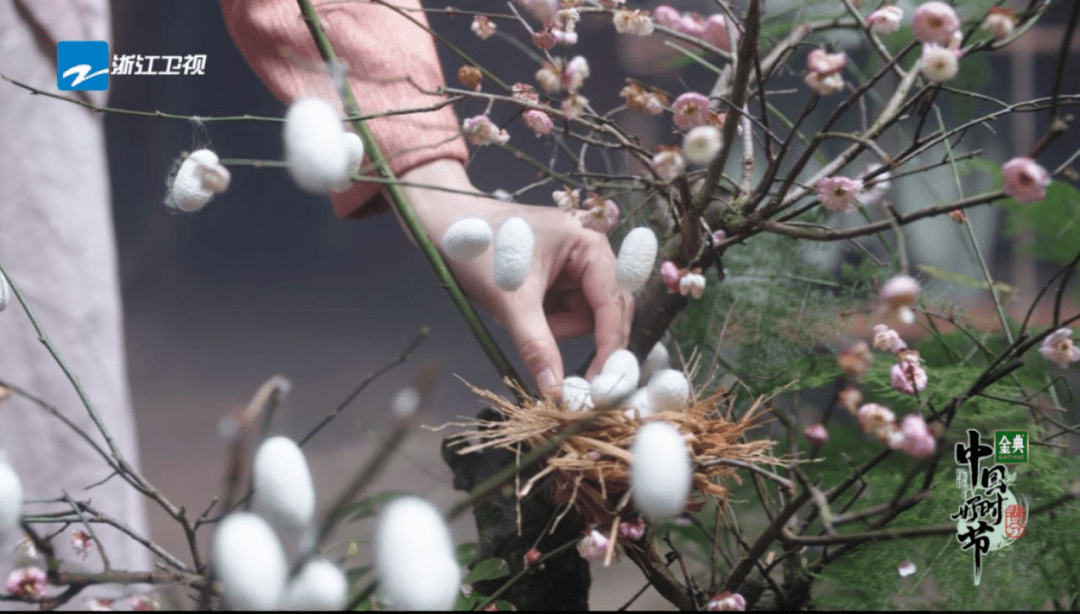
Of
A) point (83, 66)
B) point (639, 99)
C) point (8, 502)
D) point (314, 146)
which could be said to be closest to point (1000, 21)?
point (639, 99)

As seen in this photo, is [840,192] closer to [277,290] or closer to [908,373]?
[908,373]

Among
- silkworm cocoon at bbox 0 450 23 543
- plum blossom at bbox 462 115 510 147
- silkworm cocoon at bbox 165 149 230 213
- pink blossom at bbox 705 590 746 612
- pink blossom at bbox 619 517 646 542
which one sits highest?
plum blossom at bbox 462 115 510 147

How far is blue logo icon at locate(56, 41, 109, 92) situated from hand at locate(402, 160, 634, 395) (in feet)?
0.65

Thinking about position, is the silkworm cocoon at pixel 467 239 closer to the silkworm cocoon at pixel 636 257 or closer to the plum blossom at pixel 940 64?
the silkworm cocoon at pixel 636 257

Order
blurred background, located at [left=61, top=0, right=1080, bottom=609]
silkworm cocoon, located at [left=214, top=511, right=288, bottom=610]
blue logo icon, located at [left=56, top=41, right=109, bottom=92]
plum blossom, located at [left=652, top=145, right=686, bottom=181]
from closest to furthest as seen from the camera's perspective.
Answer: silkworm cocoon, located at [left=214, top=511, right=288, bottom=610] < plum blossom, located at [left=652, top=145, right=686, bottom=181] < blue logo icon, located at [left=56, top=41, right=109, bottom=92] < blurred background, located at [left=61, top=0, right=1080, bottom=609]

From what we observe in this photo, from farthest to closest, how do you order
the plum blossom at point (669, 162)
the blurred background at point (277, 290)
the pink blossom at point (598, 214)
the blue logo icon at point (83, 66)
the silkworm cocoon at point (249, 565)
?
1. the blurred background at point (277, 290)
2. the blue logo icon at point (83, 66)
3. the pink blossom at point (598, 214)
4. the plum blossom at point (669, 162)
5. the silkworm cocoon at point (249, 565)

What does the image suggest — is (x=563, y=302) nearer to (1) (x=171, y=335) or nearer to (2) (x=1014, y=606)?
(2) (x=1014, y=606)

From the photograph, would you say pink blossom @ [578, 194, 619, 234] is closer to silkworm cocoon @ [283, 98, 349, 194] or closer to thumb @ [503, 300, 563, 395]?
thumb @ [503, 300, 563, 395]

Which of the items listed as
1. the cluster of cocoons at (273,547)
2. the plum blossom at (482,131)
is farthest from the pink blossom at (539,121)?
the cluster of cocoons at (273,547)

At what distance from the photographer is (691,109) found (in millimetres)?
354

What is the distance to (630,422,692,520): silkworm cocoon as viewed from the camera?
0.76 feet

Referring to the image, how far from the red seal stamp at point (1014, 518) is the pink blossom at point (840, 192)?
15cm

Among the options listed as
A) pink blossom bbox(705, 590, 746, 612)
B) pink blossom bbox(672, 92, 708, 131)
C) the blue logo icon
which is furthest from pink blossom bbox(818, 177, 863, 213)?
the blue logo icon

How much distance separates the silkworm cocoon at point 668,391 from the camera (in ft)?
1.20
